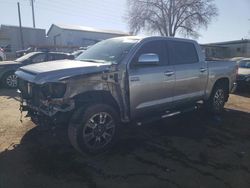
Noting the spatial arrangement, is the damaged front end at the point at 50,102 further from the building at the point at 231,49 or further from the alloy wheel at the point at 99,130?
the building at the point at 231,49

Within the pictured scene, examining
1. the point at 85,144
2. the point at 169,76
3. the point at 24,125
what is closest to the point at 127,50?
the point at 169,76

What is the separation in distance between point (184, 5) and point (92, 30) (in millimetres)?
15235

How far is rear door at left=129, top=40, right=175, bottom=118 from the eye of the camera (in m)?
4.73

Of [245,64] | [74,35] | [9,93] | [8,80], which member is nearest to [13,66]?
[8,80]

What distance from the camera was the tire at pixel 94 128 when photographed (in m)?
4.14

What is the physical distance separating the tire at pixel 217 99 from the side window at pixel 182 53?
4.29 feet

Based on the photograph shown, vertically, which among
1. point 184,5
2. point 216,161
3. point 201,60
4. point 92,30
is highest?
point 184,5

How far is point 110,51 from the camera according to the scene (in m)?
5.10

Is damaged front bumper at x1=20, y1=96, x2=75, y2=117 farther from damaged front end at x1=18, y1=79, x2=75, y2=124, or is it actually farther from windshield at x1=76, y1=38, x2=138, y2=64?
windshield at x1=76, y1=38, x2=138, y2=64

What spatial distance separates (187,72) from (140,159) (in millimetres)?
2474

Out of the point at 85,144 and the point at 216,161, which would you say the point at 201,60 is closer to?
the point at 216,161

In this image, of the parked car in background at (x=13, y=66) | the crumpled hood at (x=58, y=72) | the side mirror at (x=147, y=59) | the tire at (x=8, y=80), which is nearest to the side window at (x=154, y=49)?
the side mirror at (x=147, y=59)

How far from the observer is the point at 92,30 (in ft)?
141

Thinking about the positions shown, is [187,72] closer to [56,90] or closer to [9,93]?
[56,90]
